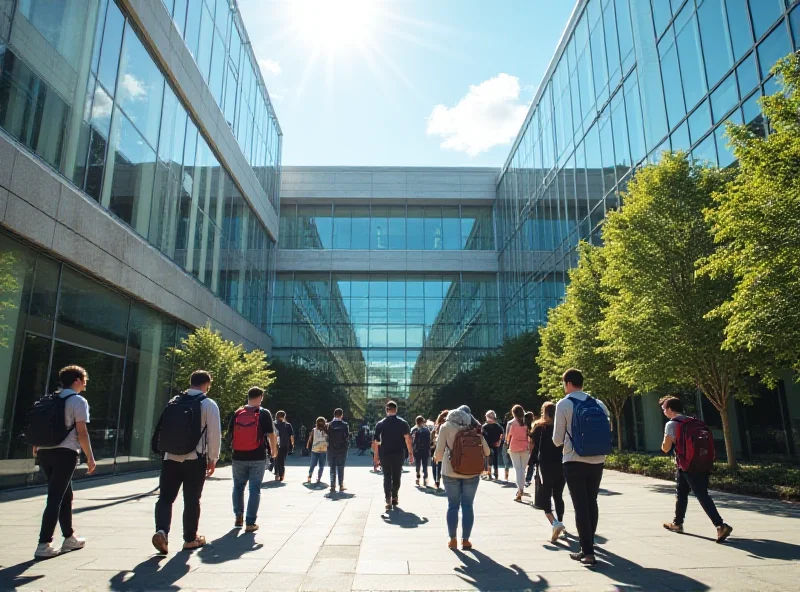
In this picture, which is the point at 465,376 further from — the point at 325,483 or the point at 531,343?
the point at 325,483

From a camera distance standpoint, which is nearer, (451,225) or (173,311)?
(173,311)

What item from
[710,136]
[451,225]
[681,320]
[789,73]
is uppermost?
[451,225]

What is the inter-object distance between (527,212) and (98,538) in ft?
103

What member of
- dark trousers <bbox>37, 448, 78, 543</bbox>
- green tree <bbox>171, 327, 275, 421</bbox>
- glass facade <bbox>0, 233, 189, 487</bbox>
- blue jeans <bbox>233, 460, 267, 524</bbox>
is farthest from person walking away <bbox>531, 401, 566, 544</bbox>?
green tree <bbox>171, 327, 275, 421</bbox>

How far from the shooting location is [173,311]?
68.1 ft

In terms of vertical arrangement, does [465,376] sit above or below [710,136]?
below

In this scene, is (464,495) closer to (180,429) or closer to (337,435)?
(180,429)

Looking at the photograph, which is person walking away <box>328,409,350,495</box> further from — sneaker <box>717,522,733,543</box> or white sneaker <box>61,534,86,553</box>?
sneaker <box>717,522,733,543</box>

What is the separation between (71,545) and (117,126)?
13.6 meters

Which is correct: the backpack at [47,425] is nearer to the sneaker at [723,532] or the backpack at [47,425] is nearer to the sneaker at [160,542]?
the sneaker at [160,542]

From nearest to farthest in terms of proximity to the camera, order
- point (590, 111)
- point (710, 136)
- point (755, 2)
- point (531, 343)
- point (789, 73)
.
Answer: point (789, 73), point (755, 2), point (710, 136), point (590, 111), point (531, 343)

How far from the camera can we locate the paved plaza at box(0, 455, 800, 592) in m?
4.90

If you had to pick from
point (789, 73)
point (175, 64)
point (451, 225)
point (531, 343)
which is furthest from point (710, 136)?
point (451, 225)

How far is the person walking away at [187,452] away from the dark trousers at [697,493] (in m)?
5.39
